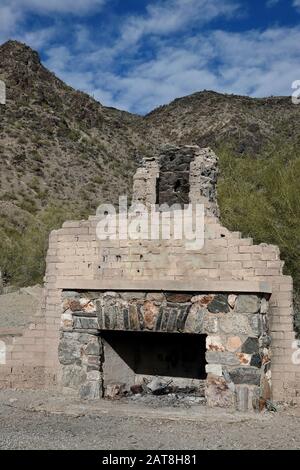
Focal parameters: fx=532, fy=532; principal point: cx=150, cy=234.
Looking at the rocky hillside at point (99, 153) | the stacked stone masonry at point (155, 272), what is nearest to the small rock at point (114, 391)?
the stacked stone masonry at point (155, 272)

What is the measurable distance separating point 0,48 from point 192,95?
23802 mm

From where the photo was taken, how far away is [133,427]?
21.5 feet

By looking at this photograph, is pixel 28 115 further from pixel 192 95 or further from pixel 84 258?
pixel 84 258

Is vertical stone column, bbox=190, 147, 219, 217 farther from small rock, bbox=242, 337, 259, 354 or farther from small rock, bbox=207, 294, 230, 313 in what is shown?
small rock, bbox=242, 337, 259, 354

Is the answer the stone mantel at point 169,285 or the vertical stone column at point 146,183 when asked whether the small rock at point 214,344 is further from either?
the vertical stone column at point 146,183

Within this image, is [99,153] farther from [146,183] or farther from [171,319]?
[171,319]

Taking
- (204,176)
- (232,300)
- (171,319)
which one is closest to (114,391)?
(171,319)

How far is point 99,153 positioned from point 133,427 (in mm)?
38517

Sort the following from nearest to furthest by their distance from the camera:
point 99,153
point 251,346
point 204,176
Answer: point 251,346 < point 204,176 < point 99,153

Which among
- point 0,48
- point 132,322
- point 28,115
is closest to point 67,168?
point 28,115

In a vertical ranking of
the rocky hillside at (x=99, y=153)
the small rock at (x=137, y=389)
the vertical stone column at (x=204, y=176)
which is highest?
the rocky hillside at (x=99, y=153)

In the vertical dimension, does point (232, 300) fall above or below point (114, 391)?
above

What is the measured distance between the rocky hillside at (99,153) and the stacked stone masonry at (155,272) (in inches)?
134

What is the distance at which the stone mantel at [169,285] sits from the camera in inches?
283
